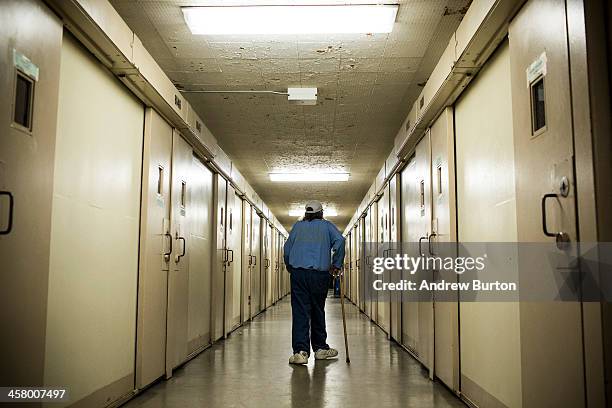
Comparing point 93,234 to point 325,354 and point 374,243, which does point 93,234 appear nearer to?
point 325,354

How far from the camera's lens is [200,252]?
6.08 m

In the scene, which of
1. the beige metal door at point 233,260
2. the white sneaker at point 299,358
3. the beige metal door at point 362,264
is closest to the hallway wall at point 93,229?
the white sneaker at point 299,358

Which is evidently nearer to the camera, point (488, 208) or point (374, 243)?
point (488, 208)

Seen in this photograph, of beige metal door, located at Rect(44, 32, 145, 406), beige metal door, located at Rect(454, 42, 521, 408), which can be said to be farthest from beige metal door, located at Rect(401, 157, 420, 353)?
beige metal door, located at Rect(44, 32, 145, 406)

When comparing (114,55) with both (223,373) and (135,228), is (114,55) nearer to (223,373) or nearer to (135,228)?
(135,228)

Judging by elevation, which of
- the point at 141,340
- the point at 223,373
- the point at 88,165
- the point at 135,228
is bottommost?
the point at 223,373

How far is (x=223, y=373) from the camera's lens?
4.75 meters

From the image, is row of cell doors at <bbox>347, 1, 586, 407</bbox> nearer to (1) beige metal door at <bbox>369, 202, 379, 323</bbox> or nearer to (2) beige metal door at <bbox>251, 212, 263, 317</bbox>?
(1) beige metal door at <bbox>369, 202, 379, 323</bbox>

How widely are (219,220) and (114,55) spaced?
390 centimetres

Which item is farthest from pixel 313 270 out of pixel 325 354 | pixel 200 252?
pixel 200 252

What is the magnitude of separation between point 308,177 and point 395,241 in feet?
14.2

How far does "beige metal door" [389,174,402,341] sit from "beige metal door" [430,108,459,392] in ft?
6.75

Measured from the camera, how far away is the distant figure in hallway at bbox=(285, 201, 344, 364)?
5480 mm

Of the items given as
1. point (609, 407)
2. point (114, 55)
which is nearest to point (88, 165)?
point (114, 55)
